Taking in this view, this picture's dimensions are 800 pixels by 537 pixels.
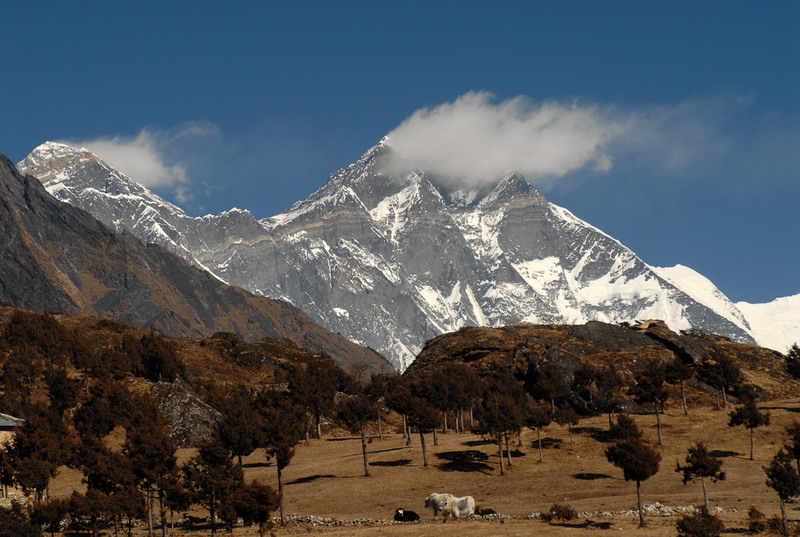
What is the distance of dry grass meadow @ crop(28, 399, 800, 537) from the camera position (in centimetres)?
6719

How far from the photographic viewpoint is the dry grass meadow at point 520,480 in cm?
6719

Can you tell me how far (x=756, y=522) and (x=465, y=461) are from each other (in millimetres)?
40422

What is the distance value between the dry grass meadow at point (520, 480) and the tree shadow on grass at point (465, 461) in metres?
0.11

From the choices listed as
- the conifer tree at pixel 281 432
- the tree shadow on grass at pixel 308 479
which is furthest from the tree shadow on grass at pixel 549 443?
the conifer tree at pixel 281 432

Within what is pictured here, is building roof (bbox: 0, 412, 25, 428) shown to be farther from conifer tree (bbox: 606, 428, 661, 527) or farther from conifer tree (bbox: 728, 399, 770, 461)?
conifer tree (bbox: 728, 399, 770, 461)

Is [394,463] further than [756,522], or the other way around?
[394,463]

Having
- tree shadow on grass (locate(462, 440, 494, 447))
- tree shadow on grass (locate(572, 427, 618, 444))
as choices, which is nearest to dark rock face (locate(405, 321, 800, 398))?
tree shadow on grass (locate(572, 427, 618, 444))

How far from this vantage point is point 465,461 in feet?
322

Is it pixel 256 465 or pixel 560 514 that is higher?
pixel 256 465

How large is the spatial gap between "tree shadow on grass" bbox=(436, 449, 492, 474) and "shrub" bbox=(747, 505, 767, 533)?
3402cm

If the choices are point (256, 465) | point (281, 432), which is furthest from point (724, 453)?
point (256, 465)

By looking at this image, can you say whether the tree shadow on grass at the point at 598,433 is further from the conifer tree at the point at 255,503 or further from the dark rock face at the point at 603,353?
the conifer tree at the point at 255,503

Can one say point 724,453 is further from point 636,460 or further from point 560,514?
point 560,514

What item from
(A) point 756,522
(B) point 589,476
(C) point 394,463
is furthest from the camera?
(C) point 394,463
